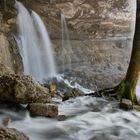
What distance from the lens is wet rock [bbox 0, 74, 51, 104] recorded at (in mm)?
6324

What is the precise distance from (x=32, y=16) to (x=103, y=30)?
11.0 ft

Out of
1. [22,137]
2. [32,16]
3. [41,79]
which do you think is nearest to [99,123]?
[22,137]

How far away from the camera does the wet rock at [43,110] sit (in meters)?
6.11

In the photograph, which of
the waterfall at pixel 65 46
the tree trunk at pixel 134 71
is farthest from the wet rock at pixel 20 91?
the waterfall at pixel 65 46

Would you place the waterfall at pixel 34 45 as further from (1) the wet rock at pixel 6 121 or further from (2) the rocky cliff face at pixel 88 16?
(1) the wet rock at pixel 6 121

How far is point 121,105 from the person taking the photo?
23.7 ft

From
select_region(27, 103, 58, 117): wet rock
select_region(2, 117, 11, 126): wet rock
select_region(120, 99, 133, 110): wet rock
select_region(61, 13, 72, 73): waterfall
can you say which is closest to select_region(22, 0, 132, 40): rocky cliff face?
Answer: select_region(61, 13, 72, 73): waterfall

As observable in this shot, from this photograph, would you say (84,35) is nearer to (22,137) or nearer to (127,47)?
(127,47)

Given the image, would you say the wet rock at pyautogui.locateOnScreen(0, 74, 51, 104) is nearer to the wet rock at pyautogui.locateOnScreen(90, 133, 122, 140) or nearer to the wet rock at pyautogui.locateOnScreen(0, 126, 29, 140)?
the wet rock at pyautogui.locateOnScreen(90, 133, 122, 140)

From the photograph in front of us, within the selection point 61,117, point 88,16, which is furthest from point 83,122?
point 88,16

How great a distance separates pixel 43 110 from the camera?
6121 mm

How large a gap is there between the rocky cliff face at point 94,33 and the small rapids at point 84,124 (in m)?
4.67

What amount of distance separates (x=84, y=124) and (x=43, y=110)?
2.56ft

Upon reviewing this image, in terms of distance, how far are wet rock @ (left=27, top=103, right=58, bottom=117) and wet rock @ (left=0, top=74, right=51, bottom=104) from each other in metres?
0.20
